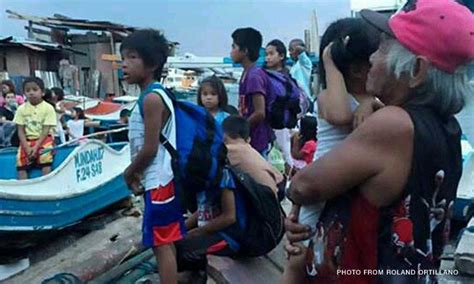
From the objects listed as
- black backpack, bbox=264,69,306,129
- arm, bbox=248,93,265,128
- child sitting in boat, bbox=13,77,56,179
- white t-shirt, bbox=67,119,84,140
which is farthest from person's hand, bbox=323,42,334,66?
white t-shirt, bbox=67,119,84,140

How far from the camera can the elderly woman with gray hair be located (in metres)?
1.37

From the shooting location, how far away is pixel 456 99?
1437 millimetres

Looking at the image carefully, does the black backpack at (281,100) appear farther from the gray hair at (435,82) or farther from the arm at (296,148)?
the gray hair at (435,82)

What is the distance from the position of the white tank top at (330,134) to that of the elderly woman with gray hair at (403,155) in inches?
12.4

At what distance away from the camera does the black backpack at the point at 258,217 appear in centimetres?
302

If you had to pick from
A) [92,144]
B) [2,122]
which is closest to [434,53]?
[92,144]

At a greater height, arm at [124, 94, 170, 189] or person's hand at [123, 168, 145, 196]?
arm at [124, 94, 170, 189]

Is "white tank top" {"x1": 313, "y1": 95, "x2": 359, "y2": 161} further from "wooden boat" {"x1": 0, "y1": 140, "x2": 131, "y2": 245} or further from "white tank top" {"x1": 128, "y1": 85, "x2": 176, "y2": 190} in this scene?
"wooden boat" {"x1": 0, "y1": 140, "x2": 131, "y2": 245}

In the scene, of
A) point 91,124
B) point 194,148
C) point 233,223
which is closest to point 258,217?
point 233,223

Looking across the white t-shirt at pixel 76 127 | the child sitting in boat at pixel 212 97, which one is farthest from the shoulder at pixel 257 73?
the white t-shirt at pixel 76 127

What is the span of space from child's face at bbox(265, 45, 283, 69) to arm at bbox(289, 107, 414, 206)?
12.1 feet

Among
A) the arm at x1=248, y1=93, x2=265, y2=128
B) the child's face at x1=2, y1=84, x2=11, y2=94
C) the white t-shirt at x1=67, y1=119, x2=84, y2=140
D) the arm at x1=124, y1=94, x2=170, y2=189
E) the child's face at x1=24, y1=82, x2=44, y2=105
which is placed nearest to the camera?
the arm at x1=124, y1=94, x2=170, y2=189

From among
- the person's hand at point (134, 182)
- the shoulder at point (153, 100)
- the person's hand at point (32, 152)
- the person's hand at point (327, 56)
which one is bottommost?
the person's hand at point (32, 152)

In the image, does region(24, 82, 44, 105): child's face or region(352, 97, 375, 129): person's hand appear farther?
region(24, 82, 44, 105): child's face
